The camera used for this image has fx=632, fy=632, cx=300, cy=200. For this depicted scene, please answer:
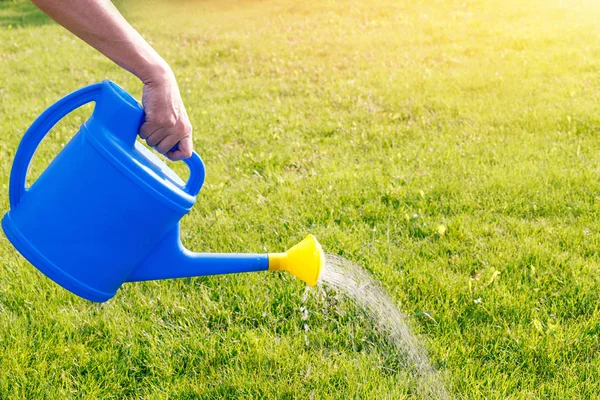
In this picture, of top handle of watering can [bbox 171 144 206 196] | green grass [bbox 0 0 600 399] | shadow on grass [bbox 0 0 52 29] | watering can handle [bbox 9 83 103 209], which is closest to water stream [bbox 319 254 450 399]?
green grass [bbox 0 0 600 399]

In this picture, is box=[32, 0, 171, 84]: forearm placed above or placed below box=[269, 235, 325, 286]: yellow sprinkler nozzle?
above

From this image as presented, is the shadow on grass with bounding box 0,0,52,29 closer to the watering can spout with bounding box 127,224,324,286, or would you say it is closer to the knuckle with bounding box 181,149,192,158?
the watering can spout with bounding box 127,224,324,286

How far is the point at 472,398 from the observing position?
2.35 metres

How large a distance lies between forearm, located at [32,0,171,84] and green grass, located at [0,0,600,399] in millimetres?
1281

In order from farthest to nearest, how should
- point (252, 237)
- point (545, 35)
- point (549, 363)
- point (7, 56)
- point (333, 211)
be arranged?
point (7, 56) → point (545, 35) → point (333, 211) → point (252, 237) → point (549, 363)

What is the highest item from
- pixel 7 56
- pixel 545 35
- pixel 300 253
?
pixel 300 253

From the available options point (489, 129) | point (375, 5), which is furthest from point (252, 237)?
point (375, 5)

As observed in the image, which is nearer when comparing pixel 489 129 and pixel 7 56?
pixel 489 129

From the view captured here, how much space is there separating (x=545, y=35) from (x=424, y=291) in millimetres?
5862

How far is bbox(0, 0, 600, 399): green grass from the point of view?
8.21 feet

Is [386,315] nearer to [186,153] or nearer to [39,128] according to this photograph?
[186,153]

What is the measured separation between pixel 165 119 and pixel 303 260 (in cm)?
62

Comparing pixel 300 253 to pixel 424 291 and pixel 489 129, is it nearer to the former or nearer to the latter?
pixel 424 291

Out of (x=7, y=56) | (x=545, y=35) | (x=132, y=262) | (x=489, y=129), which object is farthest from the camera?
(x=7, y=56)
